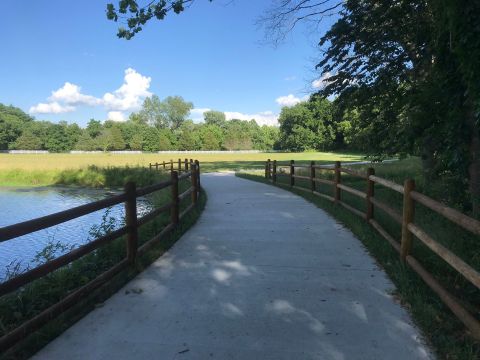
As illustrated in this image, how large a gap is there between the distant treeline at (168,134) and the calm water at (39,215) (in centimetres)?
7826

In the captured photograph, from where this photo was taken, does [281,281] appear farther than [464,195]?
No

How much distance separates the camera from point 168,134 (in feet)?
429

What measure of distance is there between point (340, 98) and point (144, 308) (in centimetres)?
1125

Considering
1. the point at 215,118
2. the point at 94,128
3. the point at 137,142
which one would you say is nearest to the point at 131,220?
the point at 137,142

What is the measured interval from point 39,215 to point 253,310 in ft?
43.6

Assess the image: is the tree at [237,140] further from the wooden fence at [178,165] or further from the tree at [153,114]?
the wooden fence at [178,165]

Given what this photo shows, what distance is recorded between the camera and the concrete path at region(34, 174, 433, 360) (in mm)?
3582

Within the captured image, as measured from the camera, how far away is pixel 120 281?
5277 millimetres

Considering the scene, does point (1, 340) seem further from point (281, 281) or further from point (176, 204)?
point (176, 204)

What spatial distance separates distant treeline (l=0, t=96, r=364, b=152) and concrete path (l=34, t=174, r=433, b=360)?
90.7 meters

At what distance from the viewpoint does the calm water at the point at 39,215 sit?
8992 millimetres

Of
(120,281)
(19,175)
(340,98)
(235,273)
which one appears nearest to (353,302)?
(235,273)

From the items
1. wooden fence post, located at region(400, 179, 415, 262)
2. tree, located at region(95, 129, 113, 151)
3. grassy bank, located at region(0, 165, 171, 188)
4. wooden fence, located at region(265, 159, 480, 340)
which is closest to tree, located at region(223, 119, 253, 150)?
tree, located at region(95, 129, 113, 151)

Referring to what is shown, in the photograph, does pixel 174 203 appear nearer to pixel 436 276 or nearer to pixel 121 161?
pixel 436 276
